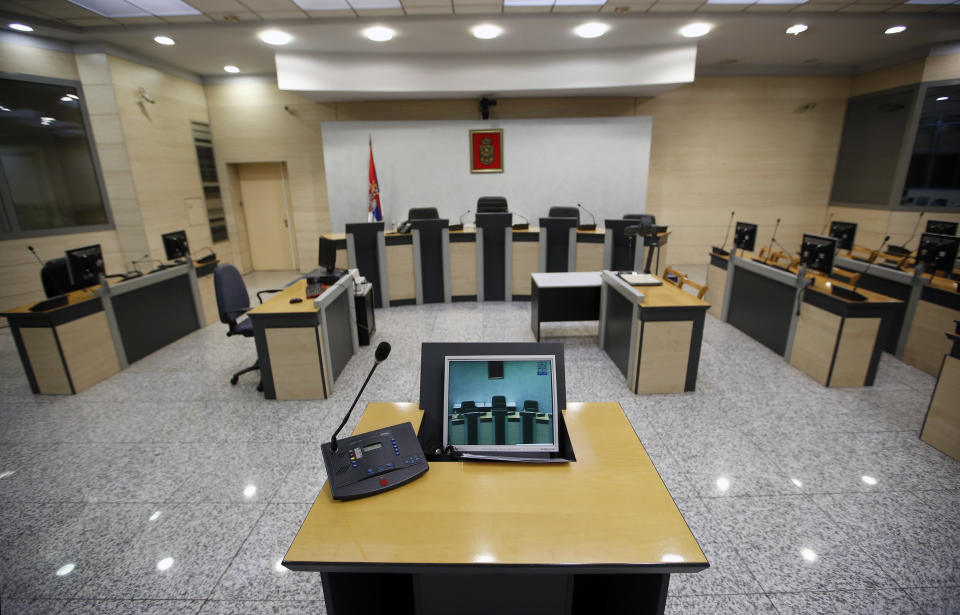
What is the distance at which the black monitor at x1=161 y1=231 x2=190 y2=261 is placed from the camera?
517cm

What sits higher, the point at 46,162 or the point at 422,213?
the point at 46,162

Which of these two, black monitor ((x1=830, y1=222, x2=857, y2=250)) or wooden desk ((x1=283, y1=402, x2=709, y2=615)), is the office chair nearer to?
wooden desk ((x1=283, y1=402, x2=709, y2=615))

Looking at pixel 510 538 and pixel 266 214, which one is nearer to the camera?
pixel 510 538

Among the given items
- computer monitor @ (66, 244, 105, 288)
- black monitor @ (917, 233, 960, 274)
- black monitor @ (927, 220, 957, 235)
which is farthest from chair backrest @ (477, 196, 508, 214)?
black monitor @ (927, 220, 957, 235)

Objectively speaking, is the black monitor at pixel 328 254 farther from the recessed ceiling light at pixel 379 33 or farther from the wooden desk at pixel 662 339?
the recessed ceiling light at pixel 379 33

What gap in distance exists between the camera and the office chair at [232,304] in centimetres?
408

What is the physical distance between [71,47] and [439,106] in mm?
5492

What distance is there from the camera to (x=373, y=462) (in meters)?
1.63

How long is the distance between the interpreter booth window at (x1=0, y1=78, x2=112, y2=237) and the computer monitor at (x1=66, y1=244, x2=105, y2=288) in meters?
2.56

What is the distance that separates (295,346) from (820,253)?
16.9 ft

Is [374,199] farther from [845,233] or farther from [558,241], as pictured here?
[845,233]

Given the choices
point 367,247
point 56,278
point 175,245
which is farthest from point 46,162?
point 367,247

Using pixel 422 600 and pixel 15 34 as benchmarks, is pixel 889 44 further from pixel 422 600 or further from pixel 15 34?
pixel 15 34

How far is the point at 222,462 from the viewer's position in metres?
3.07
